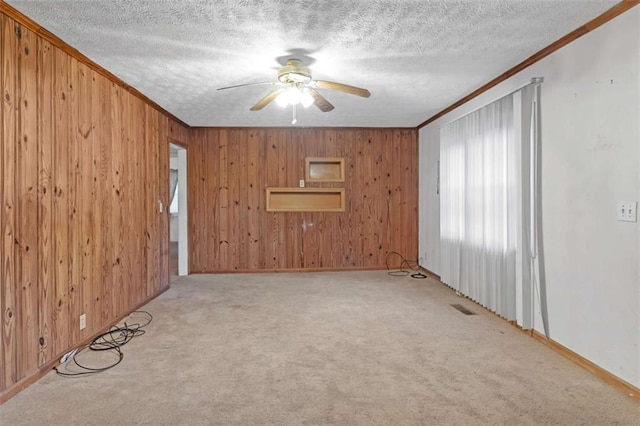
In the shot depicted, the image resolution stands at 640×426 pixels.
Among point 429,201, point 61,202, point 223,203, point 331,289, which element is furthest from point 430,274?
point 61,202

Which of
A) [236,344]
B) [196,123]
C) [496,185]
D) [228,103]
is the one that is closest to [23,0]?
[228,103]

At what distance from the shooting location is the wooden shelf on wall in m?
5.66

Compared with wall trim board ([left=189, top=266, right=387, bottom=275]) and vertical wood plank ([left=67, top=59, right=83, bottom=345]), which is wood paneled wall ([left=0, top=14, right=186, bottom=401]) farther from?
wall trim board ([left=189, top=266, right=387, bottom=275])

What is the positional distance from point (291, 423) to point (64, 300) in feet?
6.24

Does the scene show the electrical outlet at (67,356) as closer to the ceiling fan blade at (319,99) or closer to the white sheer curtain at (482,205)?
the ceiling fan blade at (319,99)

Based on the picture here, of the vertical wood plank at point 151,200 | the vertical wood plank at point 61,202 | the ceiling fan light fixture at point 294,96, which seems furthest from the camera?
the vertical wood plank at point 151,200

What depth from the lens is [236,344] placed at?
9.39ft

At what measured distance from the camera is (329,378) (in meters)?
2.31

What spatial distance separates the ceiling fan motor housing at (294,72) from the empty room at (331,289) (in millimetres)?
11

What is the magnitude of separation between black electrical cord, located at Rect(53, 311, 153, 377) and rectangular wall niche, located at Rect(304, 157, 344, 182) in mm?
3113

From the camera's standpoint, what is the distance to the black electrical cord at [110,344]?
2443mm

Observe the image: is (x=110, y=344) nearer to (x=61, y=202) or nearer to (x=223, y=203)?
(x=61, y=202)

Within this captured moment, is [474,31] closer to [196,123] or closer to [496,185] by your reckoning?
[496,185]

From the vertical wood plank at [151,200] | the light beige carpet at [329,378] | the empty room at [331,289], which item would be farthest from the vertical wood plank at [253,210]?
the light beige carpet at [329,378]
